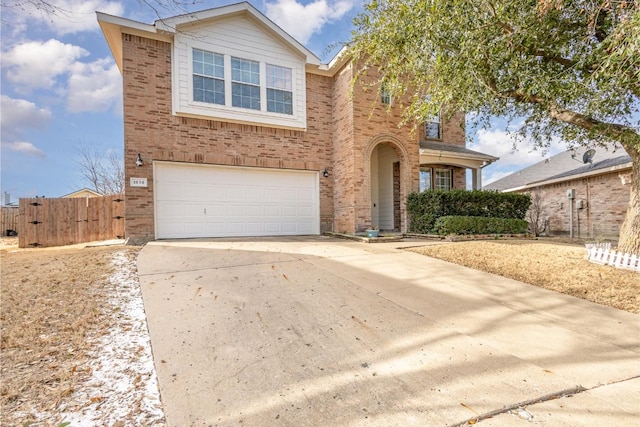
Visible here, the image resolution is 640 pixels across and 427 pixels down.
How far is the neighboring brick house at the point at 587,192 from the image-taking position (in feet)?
39.5

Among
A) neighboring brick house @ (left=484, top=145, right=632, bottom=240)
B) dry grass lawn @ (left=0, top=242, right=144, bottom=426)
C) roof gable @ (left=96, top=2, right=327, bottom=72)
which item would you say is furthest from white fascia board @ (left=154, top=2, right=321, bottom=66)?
neighboring brick house @ (left=484, top=145, right=632, bottom=240)

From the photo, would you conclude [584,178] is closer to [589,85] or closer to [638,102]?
[638,102]

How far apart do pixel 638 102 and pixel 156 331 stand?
10.5m

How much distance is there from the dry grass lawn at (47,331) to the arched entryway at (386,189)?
9751mm

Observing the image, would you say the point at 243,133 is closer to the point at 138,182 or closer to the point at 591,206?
the point at 138,182

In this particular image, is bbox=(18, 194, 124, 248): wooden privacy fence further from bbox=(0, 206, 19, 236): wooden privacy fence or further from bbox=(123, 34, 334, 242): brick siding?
bbox=(0, 206, 19, 236): wooden privacy fence

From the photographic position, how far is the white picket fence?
5.90 metres

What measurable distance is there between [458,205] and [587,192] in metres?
7.91

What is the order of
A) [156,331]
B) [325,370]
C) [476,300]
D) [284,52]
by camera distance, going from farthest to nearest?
[284,52] → [476,300] → [156,331] → [325,370]

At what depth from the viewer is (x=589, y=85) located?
580cm

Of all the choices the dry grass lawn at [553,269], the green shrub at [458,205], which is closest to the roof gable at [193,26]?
the green shrub at [458,205]

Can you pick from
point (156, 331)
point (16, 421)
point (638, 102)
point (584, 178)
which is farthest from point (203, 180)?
point (584, 178)

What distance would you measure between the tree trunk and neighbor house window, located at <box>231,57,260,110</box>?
10074 millimetres

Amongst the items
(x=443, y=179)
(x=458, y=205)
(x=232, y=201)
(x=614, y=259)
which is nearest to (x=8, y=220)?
(x=232, y=201)
